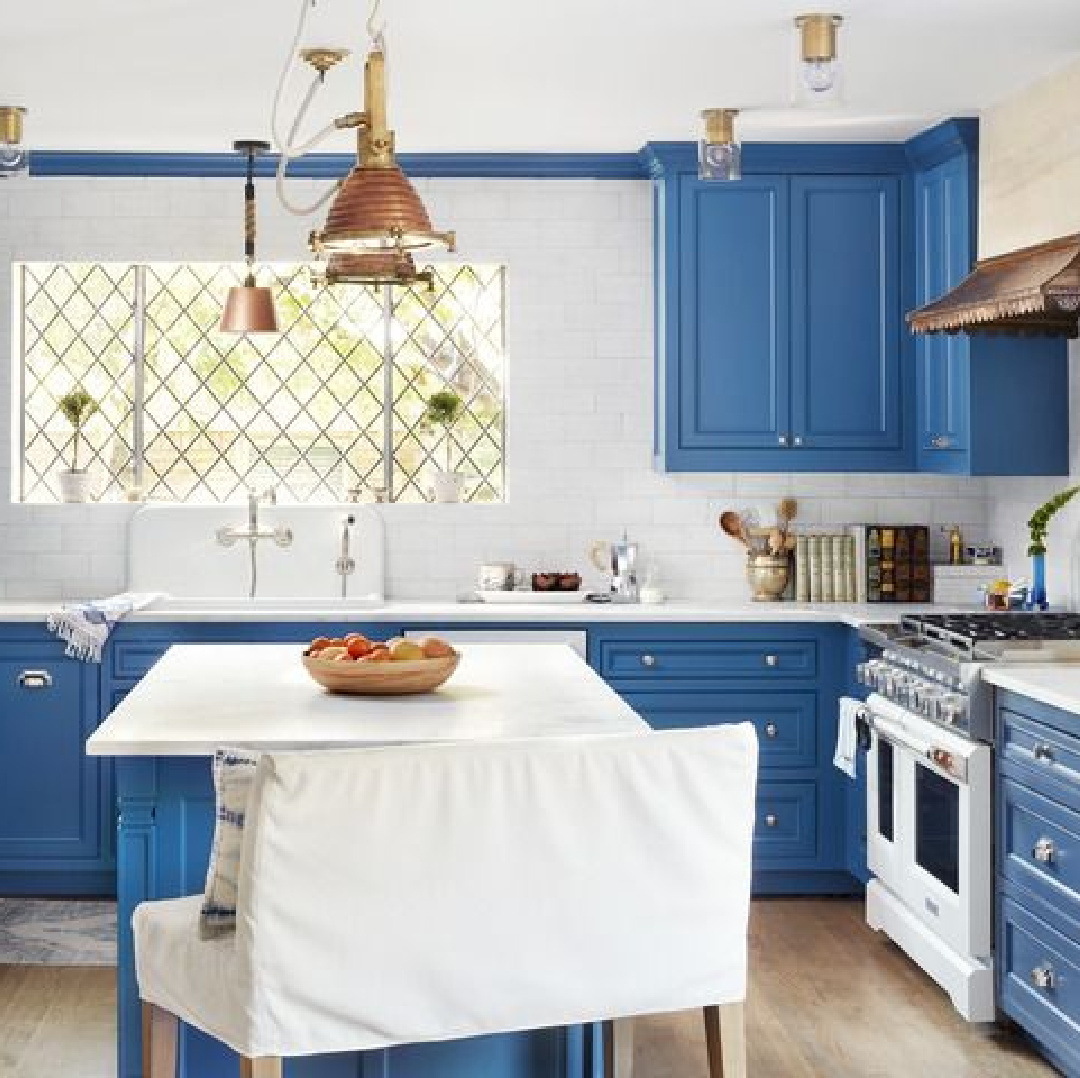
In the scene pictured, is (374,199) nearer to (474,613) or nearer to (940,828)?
(940,828)

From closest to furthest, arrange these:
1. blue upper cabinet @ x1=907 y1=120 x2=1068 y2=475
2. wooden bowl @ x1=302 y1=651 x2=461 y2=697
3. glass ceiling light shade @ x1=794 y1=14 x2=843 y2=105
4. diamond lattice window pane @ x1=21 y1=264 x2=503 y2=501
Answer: wooden bowl @ x1=302 y1=651 x2=461 y2=697, glass ceiling light shade @ x1=794 y1=14 x2=843 y2=105, blue upper cabinet @ x1=907 y1=120 x2=1068 y2=475, diamond lattice window pane @ x1=21 y1=264 x2=503 y2=501

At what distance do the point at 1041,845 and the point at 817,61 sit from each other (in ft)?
6.60

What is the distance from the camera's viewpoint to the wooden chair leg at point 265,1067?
2.72 metres

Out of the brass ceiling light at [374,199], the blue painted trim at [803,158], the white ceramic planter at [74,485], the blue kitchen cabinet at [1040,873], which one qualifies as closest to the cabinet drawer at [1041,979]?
the blue kitchen cabinet at [1040,873]

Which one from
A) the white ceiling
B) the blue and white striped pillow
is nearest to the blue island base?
the blue and white striped pillow

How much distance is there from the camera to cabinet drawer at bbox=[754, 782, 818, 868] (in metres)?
6.12

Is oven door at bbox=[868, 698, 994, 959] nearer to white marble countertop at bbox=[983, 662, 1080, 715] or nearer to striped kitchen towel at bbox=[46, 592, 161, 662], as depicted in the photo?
white marble countertop at bbox=[983, 662, 1080, 715]

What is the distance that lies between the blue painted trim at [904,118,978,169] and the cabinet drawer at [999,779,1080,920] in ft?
7.76

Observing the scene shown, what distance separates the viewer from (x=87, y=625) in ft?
19.4

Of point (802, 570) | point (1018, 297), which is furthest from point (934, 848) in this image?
point (802, 570)

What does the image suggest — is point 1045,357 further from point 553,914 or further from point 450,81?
point 553,914

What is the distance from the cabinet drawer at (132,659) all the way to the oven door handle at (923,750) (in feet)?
7.81

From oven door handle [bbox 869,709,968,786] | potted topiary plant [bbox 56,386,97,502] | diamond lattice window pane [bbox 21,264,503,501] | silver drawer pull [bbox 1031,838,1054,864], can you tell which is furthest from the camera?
diamond lattice window pane [bbox 21,264,503,501]

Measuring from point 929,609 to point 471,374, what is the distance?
1.98 metres
